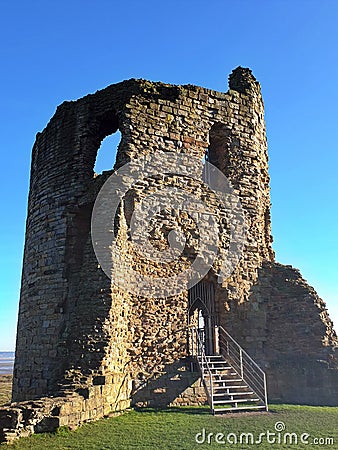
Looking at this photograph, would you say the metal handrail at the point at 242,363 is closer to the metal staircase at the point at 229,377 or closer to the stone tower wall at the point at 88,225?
the metal staircase at the point at 229,377

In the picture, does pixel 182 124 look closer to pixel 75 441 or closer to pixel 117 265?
pixel 117 265

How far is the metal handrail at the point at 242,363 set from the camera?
10294mm

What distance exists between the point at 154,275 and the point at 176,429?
4.09m

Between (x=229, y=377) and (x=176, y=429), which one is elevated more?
(x=229, y=377)

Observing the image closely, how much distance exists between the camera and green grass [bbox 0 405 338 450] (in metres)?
6.27

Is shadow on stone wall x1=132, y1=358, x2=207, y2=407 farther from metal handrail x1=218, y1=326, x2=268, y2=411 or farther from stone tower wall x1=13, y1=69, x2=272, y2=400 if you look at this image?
metal handrail x1=218, y1=326, x2=268, y2=411

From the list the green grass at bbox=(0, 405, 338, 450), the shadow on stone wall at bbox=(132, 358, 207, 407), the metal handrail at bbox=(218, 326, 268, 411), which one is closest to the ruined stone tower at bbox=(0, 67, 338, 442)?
the shadow on stone wall at bbox=(132, 358, 207, 407)

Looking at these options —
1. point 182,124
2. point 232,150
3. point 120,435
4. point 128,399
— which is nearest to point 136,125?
point 182,124

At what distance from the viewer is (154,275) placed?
10.8 meters

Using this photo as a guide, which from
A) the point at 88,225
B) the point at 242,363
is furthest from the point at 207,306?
the point at 88,225

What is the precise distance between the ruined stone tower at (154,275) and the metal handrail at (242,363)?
0.33 m

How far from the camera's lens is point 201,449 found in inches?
239

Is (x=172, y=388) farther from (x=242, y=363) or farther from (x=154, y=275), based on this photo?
(x=154, y=275)

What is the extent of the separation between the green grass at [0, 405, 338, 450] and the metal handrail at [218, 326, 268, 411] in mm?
934
